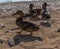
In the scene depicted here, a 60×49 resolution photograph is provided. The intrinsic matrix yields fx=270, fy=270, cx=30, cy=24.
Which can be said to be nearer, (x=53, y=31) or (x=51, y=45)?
(x=51, y=45)

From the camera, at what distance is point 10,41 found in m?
6.53

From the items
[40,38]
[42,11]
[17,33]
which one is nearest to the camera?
[40,38]

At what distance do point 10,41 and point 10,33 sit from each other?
0.86 m

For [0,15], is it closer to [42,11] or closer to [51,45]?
[42,11]

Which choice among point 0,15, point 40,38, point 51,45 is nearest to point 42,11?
point 0,15

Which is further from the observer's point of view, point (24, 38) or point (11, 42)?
point (24, 38)

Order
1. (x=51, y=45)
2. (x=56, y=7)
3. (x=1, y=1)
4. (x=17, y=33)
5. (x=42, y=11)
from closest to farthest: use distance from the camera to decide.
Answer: (x=51, y=45) → (x=17, y=33) → (x=42, y=11) → (x=56, y=7) → (x=1, y=1)

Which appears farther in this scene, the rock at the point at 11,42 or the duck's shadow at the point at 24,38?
the duck's shadow at the point at 24,38

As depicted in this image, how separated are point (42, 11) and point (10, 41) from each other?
3.36 metres

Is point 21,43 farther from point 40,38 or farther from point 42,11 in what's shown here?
point 42,11

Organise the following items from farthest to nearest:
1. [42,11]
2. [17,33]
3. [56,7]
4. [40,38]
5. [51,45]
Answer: [56,7] < [42,11] < [17,33] < [40,38] < [51,45]

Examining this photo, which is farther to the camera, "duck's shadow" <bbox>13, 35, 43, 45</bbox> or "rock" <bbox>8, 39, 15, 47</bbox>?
"duck's shadow" <bbox>13, 35, 43, 45</bbox>

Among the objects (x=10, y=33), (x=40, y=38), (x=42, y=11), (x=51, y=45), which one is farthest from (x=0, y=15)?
(x=51, y=45)

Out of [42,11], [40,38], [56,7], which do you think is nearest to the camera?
[40,38]
